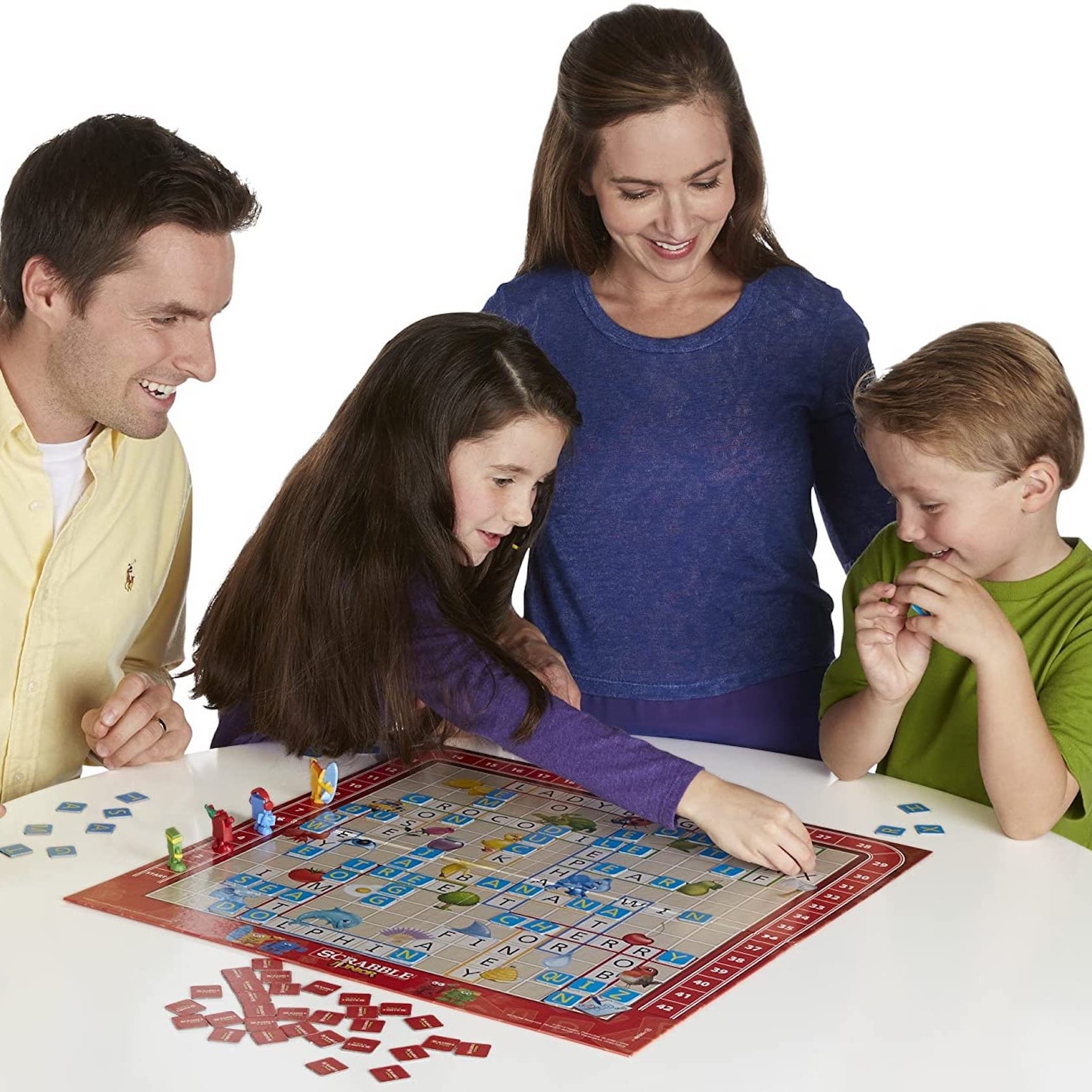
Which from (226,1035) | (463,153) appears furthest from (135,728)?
(463,153)

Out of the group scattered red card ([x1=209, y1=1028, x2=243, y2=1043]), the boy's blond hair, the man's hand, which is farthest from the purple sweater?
scattered red card ([x1=209, y1=1028, x2=243, y2=1043])

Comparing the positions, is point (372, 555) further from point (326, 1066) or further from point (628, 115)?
point (326, 1066)

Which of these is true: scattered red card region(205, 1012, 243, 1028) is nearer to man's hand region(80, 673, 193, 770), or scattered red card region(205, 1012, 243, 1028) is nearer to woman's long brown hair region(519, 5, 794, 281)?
man's hand region(80, 673, 193, 770)

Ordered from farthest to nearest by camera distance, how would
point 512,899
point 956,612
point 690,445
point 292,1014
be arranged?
point 690,445 → point 956,612 → point 512,899 → point 292,1014

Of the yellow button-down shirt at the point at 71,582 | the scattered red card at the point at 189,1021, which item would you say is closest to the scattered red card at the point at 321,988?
the scattered red card at the point at 189,1021

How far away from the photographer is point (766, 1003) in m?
1.82

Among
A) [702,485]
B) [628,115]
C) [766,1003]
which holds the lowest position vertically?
[766,1003]

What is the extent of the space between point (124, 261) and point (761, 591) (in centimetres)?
110

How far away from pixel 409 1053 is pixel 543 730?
692 millimetres

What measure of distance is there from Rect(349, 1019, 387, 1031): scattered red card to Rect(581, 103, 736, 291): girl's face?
4.35 feet

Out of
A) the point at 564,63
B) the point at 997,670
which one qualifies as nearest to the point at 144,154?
the point at 564,63

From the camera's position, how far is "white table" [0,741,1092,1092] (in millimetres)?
1696

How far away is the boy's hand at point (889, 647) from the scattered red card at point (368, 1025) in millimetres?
926

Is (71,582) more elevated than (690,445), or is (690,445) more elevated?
(690,445)
